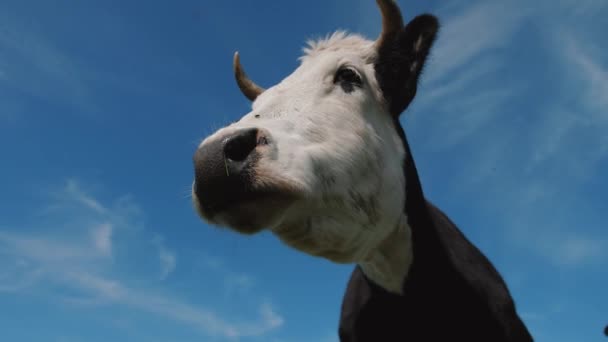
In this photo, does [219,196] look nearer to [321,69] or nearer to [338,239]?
[338,239]

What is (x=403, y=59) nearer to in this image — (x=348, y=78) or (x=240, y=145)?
(x=348, y=78)

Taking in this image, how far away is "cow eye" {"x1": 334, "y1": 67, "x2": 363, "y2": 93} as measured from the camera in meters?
4.10

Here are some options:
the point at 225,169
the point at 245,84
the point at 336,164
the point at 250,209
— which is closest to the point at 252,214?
the point at 250,209

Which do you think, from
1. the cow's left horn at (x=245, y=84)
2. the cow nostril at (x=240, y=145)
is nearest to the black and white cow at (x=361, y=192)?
the cow nostril at (x=240, y=145)

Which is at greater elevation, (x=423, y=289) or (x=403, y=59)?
(x=403, y=59)

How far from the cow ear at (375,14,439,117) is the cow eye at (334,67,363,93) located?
0.98 ft

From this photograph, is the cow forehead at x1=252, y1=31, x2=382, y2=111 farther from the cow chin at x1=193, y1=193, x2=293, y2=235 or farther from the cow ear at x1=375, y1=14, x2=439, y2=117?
the cow chin at x1=193, y1=193, x2=293, y2=235

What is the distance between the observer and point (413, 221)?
4.19 m

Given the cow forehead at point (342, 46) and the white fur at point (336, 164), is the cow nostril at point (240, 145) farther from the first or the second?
the cow forehead at point (342, 46)

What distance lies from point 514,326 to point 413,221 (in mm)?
1213

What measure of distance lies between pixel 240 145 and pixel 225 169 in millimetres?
163

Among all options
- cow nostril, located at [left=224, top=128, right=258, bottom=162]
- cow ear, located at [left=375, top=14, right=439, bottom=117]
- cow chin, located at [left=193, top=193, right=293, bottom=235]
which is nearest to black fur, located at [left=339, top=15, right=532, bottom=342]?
cow ear, located at [left=375, top=14, right=439, bottom=117]

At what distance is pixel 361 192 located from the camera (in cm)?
351

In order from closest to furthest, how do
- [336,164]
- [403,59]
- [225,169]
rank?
[225,169], [336,164], [403,59]
